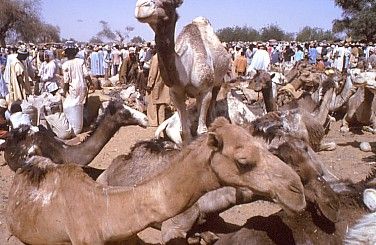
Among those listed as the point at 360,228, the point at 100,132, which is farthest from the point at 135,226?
the point at 100,132

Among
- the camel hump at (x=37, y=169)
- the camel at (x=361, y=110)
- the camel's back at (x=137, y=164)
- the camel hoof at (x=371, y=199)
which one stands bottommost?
the camel at (x=361, y=110)

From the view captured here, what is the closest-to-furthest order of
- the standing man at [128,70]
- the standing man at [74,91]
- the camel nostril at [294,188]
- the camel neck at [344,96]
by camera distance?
the camel nostril at [294,188] < the standing man at [74,91] < the camel neck at [344,96] < the standing man at [128,70]

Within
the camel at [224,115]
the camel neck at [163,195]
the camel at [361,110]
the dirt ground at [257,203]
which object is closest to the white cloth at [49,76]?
the dirt ground at [257,203]

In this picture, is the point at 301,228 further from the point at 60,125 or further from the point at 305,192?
the point at 60,125

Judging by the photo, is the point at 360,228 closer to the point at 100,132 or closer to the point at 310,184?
the point at 310,184

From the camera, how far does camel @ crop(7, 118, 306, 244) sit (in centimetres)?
299

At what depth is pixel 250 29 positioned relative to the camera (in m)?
74.5

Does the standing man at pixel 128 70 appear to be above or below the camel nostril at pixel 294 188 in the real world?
below

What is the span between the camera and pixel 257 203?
655 centimetres

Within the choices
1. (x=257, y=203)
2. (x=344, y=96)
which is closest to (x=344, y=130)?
(x=344, y=96)

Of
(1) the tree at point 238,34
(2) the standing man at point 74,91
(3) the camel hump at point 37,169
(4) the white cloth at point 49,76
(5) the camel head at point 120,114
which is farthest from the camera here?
(1) the tree at point 238,34

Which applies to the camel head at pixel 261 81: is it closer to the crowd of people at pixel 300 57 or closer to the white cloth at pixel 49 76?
the white cloth at pixel 49 76

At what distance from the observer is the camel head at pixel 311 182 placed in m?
3.62

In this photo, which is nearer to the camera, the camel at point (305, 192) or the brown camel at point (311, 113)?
the camel at point (305, 192)
